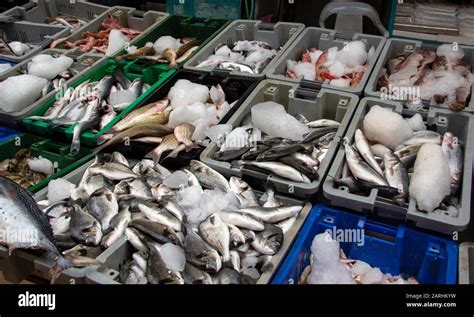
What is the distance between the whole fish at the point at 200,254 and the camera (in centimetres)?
177

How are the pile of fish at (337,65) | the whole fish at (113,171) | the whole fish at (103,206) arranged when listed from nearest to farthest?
the whole fish at (103,206) < the whole fish at (113,171) < the pile of fish at (337,65)

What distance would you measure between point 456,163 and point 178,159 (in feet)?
4.76

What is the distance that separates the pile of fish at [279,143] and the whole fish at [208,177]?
0.11 meters

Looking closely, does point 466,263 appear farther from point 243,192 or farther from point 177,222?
point 177,222

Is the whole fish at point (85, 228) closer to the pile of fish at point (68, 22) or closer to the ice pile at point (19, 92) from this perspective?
the ice pile at point (19, 92)

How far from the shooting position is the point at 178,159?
2420mm

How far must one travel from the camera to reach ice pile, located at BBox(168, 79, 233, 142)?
105 inches

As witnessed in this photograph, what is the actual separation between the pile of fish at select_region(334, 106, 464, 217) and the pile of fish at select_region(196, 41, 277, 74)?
1101mm

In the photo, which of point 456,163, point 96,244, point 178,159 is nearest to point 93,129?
point 178,159

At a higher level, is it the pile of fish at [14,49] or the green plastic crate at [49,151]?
the pile of fish at [14,49]

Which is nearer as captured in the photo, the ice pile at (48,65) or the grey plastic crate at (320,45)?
the grey plastic crate at (320,45)

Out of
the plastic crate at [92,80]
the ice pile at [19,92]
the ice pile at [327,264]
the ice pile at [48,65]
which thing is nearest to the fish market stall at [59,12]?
the ice pile at [48,65]

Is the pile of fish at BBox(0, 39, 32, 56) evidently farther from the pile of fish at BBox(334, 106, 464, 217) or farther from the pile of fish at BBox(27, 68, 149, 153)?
the pile of fish at BBox(334, 106, 464, 217)
